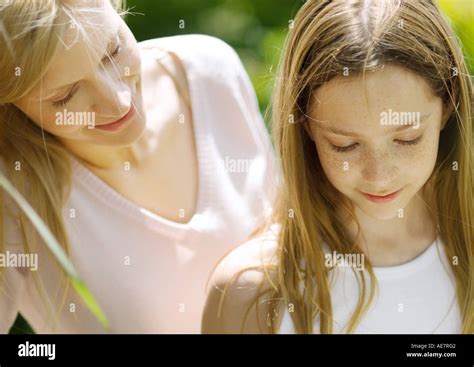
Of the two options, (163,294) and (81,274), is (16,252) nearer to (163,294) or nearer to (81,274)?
(81,274)

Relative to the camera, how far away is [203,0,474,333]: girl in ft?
3.91

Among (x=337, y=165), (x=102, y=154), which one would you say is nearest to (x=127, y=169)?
(x=102, y=154)

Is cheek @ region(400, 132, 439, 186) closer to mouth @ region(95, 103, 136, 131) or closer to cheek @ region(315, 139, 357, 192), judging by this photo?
cheek @ region(315, 139, 357, 192)

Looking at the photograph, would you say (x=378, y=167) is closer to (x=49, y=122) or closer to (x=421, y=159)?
(x=421, y=159)

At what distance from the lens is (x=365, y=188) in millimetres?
1254

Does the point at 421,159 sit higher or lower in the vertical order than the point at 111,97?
lower

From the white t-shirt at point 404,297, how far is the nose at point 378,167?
0.53ft

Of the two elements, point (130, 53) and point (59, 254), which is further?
point (130, 53)

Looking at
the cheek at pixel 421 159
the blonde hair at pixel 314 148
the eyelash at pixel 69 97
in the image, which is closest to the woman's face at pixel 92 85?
the eyelash at pixel 69 97

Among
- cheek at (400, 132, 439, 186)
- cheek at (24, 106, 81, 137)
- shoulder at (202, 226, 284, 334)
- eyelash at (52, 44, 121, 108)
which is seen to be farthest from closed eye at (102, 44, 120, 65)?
cheek at (400, 132, 439, 186)

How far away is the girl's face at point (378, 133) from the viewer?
119 centimetres

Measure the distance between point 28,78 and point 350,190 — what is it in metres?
0.53

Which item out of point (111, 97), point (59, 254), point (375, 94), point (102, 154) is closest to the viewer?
point (59, 254)

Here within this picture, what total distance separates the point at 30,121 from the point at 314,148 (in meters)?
0.48
